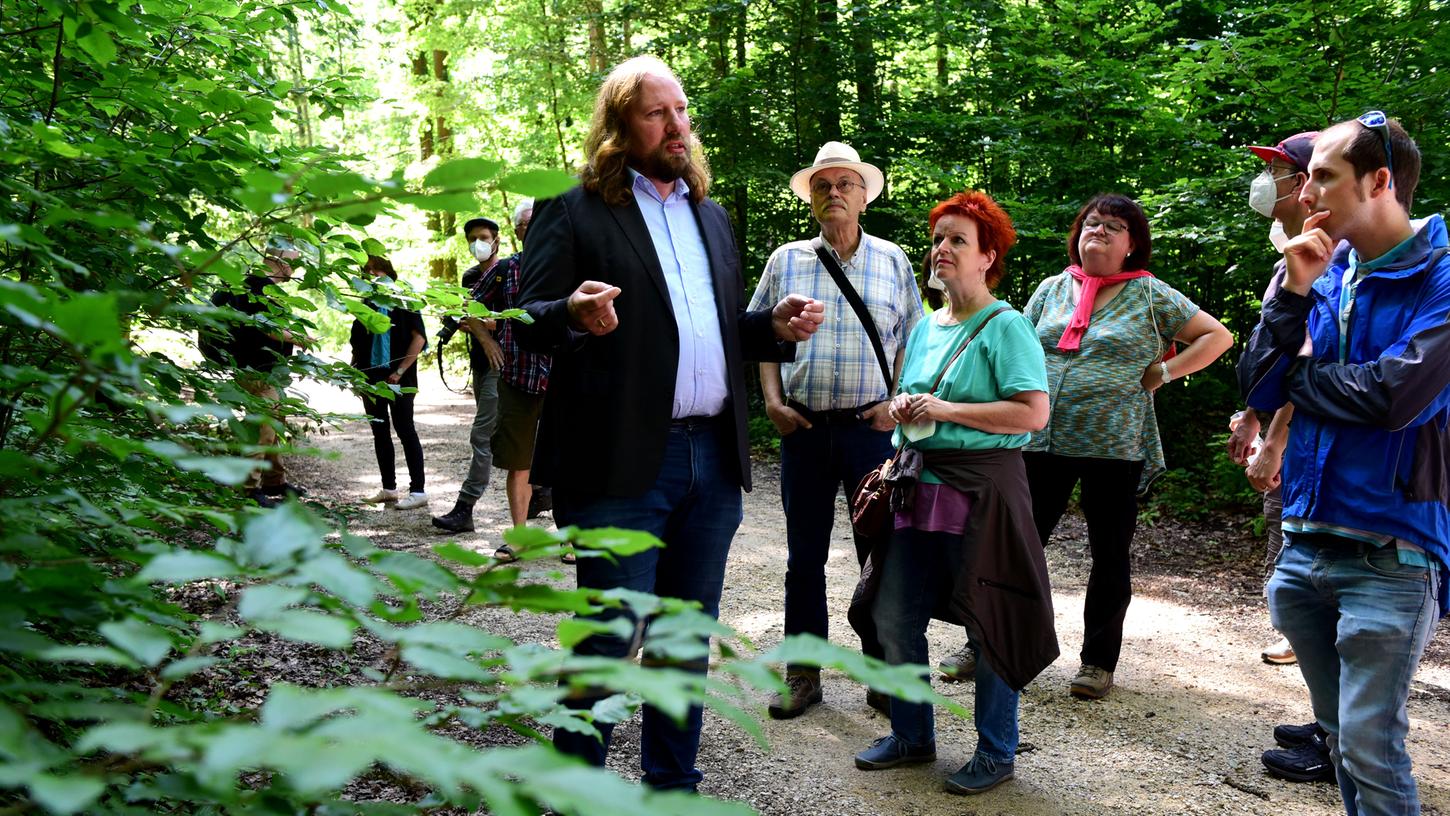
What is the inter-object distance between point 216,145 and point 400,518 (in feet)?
19.7

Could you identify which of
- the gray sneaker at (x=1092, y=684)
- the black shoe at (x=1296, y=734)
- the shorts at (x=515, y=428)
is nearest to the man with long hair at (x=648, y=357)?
the gray sneaker at (x=1092, y=684)

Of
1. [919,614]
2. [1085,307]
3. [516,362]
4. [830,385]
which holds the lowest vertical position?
[919,614]

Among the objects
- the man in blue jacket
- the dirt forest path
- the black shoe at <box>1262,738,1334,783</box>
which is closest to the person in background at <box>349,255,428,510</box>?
the dirt forest path

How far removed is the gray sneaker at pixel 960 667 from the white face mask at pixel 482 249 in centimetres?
474

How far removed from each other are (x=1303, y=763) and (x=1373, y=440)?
5.78ft

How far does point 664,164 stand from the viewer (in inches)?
128

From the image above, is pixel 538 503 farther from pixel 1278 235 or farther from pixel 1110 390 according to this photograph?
pixel 1278 235

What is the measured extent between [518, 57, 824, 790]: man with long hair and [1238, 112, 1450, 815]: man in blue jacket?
1482mm

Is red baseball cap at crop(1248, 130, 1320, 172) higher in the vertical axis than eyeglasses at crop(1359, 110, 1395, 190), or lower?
higher

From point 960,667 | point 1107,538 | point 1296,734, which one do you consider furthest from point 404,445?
point 1296,734

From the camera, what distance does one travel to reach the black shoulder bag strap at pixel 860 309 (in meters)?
4.58

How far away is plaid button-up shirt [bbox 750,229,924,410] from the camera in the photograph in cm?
453

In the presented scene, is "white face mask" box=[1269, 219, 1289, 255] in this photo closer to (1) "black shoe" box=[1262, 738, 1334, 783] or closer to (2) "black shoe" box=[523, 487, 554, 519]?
(1) "black shoe" box=[1262, 738, 1334, 783]

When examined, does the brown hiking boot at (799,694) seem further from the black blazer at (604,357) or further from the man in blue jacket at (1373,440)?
the man in blue jacket at (1373,440)
